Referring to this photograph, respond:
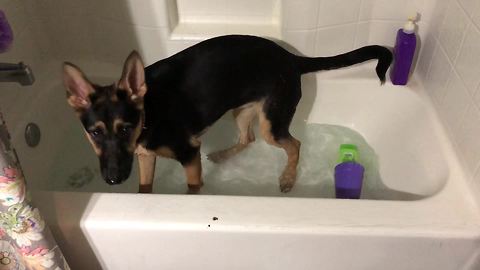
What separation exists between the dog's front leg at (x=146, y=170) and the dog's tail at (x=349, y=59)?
56 cm

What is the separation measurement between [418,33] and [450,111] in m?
0.37

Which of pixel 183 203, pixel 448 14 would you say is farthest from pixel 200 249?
pixel 448 14

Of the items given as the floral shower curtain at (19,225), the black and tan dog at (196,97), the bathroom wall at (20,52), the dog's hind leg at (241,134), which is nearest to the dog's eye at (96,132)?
the black and tan dog at (196,97)

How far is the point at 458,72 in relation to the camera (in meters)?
1.31

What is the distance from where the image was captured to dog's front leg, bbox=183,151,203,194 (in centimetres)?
141

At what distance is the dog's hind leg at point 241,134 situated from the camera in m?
1.63

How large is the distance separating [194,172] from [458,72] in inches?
32.6

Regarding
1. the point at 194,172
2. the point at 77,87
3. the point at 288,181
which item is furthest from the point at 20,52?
the point at 288,181

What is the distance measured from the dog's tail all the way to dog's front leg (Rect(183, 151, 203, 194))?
0.44m

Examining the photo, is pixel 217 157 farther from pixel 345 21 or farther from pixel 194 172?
pixel 345 21

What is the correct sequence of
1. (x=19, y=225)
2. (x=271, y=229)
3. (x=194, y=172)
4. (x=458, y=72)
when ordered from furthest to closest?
1. (x=194, y=172)
2. (x=458, y=72)
3. (x=271, y=229)
4. (x=19, y=225)

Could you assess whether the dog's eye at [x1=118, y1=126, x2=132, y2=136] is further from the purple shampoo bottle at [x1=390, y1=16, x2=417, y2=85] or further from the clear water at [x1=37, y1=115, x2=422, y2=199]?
the purple shampoo bottle at [x1=390, y1=16, x2=417, y2=85]

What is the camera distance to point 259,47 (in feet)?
4.68

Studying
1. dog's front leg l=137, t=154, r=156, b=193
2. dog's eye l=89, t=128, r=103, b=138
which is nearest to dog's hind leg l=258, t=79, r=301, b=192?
dog's front leg l=137, t=154, r=156, b=193
